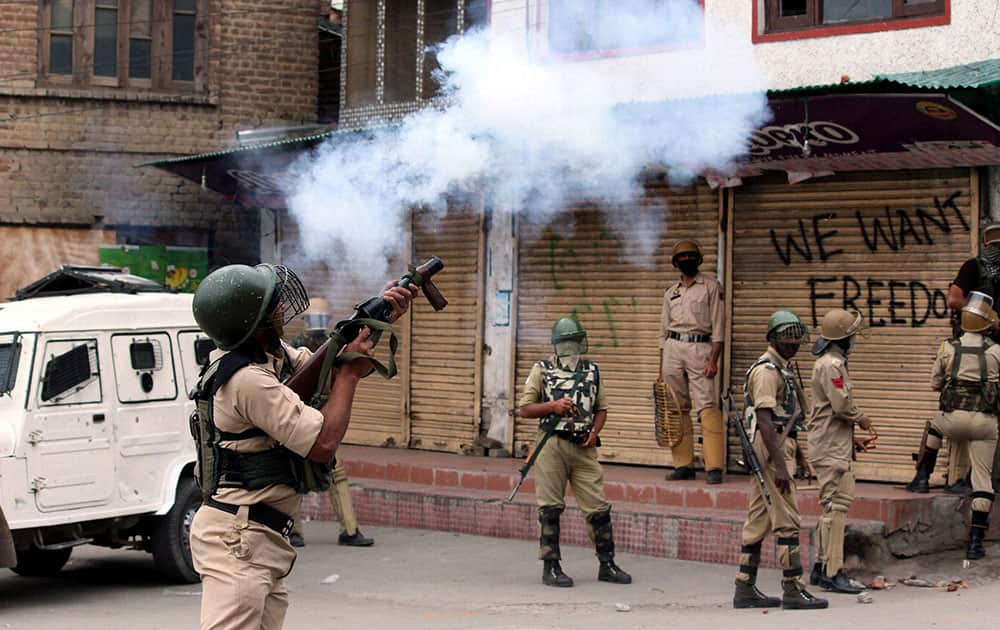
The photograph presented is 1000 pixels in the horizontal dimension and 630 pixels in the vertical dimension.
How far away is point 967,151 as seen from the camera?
9469 mm

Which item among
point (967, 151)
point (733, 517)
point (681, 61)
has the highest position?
point (681, 61)

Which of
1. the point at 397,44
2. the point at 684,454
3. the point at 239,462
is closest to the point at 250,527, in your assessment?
the point at 239,462

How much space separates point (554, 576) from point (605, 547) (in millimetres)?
395

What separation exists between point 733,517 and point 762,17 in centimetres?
433

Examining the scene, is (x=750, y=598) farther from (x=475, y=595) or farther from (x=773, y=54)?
(x=773, y=54)

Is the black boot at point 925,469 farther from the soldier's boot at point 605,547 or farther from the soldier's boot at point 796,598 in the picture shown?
the soldier's boot at point 605,547

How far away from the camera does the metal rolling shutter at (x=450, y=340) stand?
12547 mm

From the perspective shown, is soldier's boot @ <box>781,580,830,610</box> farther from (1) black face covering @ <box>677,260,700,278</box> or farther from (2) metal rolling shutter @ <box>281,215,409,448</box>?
(2) metal rolling shutter @ <box>281,215,409,448</box>

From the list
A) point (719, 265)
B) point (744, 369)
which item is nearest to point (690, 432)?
point (744, 369)

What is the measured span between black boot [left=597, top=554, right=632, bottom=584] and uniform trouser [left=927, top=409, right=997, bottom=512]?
2.44 meters

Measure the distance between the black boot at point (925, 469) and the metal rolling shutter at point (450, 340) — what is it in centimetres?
446

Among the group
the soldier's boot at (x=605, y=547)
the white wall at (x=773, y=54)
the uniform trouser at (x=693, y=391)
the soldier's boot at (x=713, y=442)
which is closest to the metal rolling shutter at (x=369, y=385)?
the white wall at (x=773, y=54)

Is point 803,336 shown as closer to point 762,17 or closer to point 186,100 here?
point 762,17

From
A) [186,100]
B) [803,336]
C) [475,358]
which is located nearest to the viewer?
[803,336]
